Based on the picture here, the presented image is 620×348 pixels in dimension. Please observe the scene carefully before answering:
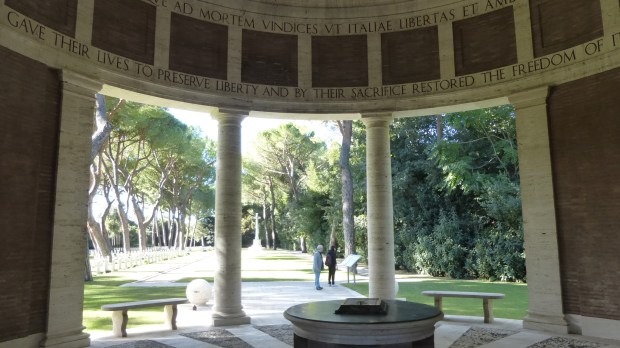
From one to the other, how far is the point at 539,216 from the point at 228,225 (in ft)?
24.4

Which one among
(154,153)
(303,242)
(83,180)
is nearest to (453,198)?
(83,180)

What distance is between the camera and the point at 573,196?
9742 millimetres

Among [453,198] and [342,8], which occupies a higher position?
[342,8]

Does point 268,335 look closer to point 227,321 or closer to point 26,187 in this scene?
point 227,321

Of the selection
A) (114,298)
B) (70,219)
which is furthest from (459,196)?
(70,219)

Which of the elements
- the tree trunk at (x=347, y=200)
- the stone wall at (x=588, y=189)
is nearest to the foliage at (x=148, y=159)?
the tree trunk at (x=347, y=200)

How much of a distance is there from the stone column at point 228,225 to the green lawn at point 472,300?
240 inches

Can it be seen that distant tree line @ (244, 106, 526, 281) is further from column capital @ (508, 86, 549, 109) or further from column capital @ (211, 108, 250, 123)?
column capital @ (508, 86, 549, 109)

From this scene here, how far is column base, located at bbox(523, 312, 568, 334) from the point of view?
376 inches

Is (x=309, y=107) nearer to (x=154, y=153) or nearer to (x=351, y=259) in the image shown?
(x=351, y=259)

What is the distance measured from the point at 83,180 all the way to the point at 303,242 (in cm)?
5056

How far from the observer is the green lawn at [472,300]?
1291 centimetres

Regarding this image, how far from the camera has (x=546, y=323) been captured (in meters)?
9.74

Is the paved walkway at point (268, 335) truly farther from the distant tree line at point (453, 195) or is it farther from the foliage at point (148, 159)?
the foliage at point (148, 159)
